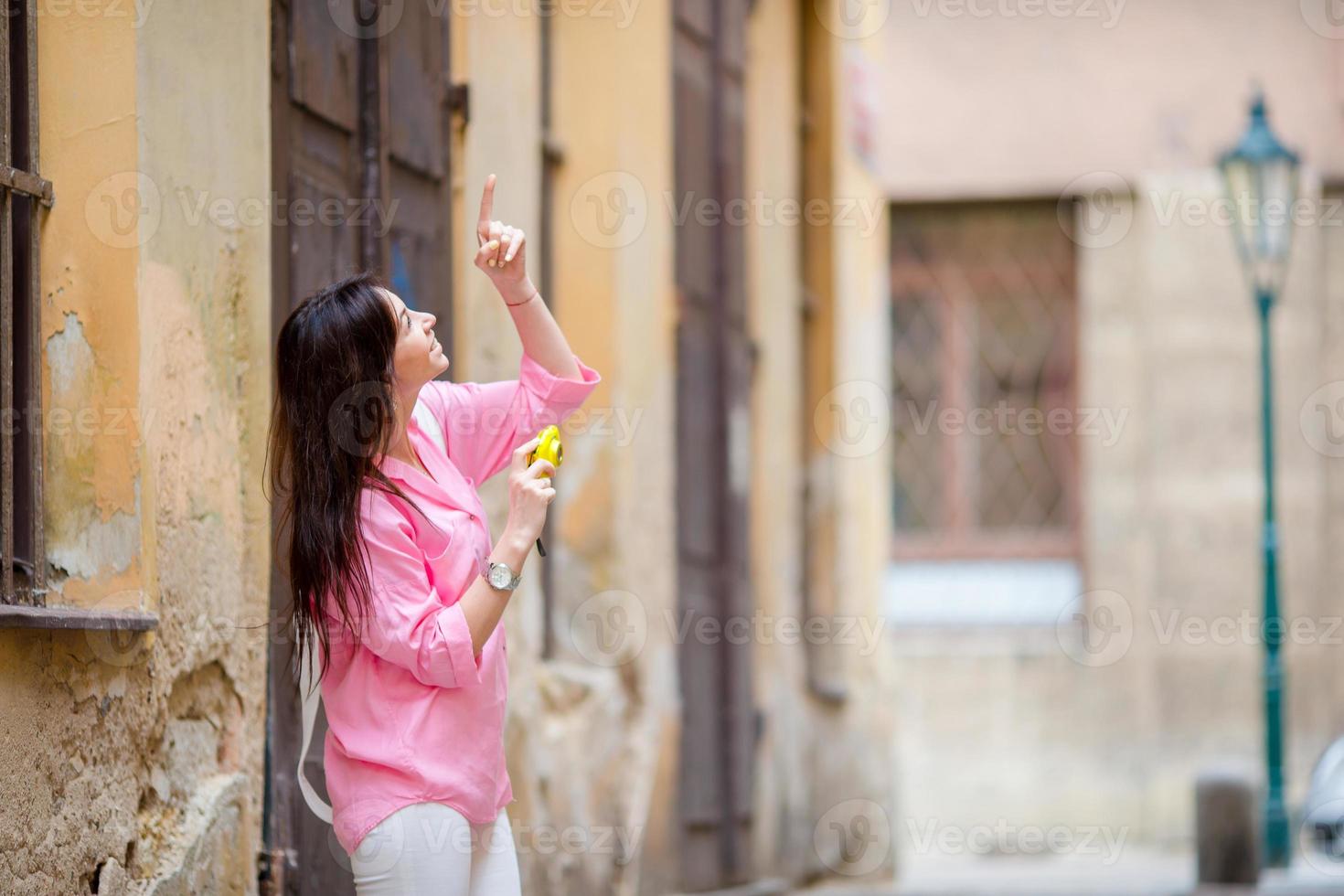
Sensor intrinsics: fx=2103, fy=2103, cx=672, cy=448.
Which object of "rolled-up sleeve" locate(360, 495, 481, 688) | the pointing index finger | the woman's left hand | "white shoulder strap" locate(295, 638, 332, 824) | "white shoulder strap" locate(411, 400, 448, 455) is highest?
the pointing index finger

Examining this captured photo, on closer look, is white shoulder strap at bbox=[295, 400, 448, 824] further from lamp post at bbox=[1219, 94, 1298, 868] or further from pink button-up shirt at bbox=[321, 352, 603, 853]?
lamp post at bbox=[1219, 94, 1298, 868]

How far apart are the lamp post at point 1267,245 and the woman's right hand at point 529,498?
26.1 feet

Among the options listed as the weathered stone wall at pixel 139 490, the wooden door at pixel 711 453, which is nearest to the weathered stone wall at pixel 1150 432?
the wooden door at pixel 711 453

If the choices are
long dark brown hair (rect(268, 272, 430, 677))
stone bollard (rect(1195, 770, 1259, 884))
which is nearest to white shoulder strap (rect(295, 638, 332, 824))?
long dark brown hair (rect(268, 272, 430, 677))

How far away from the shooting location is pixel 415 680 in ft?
12.0

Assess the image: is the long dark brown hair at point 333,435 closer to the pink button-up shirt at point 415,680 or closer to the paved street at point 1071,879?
the pink button-up shirt at point 415,680

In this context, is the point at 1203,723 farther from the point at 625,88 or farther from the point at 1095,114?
the point at 625,88

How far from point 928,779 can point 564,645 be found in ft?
26.3

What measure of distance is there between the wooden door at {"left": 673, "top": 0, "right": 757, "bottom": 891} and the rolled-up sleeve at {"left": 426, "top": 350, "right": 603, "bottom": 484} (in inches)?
208

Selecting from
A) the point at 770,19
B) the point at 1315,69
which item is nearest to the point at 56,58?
the point at 770,19

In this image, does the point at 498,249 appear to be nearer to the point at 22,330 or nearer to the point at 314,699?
the point at 314,699

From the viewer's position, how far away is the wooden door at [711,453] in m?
9.57

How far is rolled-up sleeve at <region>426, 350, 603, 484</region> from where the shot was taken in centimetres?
408

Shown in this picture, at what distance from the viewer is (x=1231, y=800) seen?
31.1 feet
